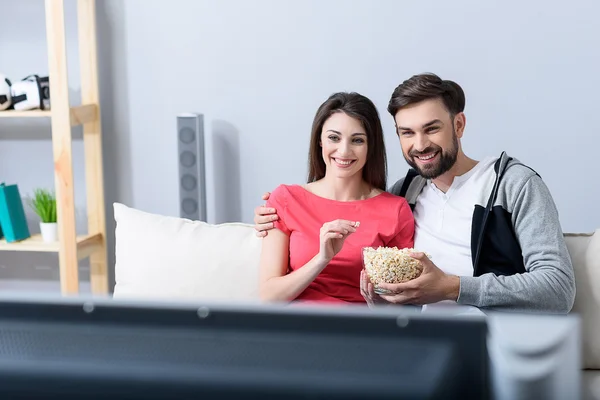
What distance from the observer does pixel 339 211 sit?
212 cm

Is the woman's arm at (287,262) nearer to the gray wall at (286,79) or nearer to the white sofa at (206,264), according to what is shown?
the white sofa at (206,264)

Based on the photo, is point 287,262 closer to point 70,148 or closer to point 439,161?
point 439,161

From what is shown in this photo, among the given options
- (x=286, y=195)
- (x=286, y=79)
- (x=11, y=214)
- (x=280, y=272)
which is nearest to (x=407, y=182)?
(x=286, y=195)

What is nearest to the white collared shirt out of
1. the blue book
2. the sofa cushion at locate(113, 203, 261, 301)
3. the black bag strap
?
the black bag strap

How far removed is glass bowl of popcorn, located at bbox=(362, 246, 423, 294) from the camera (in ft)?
5.97

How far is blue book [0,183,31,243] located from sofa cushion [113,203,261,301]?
1.15 meters

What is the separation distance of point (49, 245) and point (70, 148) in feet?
1.34

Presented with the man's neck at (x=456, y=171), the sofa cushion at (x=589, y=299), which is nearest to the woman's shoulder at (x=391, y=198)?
the man's neck at (x=456, y=171)

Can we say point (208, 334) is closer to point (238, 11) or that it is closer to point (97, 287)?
point (238, 11)

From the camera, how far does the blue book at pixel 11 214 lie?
327 centimetres

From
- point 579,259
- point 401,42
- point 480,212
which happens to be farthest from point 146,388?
point 401,42

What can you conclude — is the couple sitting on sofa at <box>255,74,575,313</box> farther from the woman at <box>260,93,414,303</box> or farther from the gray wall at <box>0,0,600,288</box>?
the gray wall at <box>0,0,600,288</box>

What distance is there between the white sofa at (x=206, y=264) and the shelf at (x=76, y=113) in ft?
3.36

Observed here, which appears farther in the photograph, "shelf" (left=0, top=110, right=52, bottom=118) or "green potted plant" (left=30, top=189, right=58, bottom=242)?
"green potted plant" (left=30, top=189, right=58, bottom=242)
